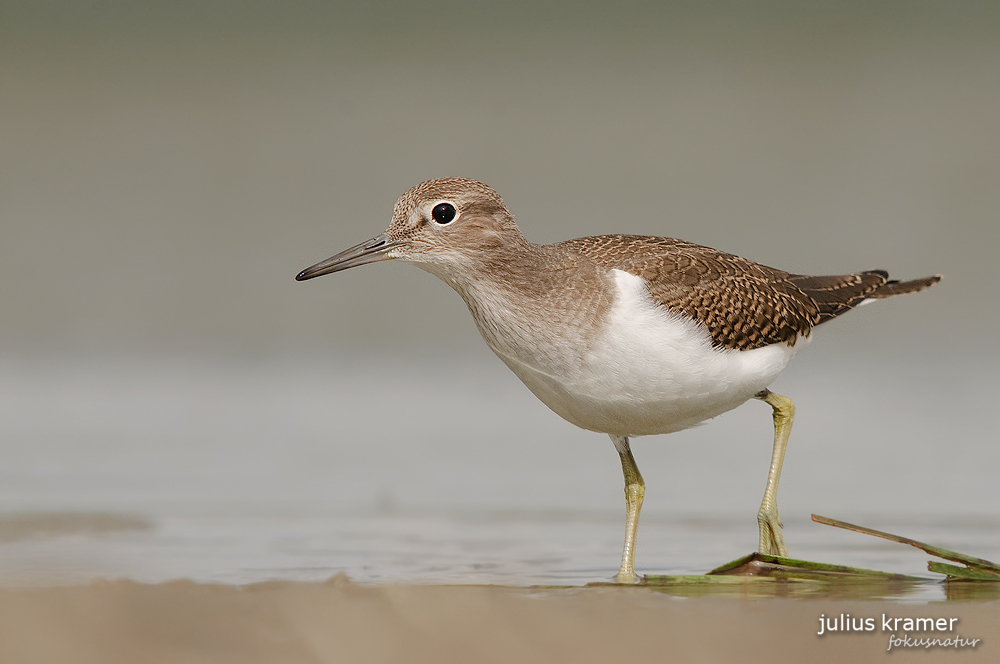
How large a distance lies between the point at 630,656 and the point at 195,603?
A: 1860 millimetres

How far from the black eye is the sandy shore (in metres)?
2.31

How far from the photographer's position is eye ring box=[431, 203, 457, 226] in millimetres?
6754

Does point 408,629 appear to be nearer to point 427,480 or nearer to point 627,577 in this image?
point 627,577

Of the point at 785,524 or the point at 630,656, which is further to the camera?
the point at 785,524

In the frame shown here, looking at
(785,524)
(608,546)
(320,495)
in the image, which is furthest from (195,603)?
(785,524)

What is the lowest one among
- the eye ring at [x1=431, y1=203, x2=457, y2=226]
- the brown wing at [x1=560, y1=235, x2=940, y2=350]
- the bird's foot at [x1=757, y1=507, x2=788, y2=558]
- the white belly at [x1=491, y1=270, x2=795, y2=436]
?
the bird's foot at [x1=757, y1=507, x2=788, y2=558]

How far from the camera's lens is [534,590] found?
5.96 meters

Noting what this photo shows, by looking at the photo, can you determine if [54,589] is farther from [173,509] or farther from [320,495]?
[320,495]

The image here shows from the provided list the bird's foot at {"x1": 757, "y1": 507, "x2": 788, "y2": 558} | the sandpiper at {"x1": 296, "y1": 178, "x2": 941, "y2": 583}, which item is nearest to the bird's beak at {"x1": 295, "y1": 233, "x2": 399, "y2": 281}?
the sandpiper at {"x1": 296, "y1": 178, "x2": 941, "y2": 583}

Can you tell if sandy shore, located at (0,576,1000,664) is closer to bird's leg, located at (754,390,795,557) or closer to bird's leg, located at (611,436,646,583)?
bird's leg, located at (611,436,646,583)

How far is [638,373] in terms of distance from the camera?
642 centimetres

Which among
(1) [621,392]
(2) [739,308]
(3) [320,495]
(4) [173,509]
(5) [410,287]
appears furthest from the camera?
(5) [410,287]

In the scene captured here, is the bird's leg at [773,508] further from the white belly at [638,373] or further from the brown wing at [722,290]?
the white belly at [638,373]

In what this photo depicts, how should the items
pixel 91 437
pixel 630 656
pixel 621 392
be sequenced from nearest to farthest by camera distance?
pixel 630 656
pixel 621 392
pixel 91 437
